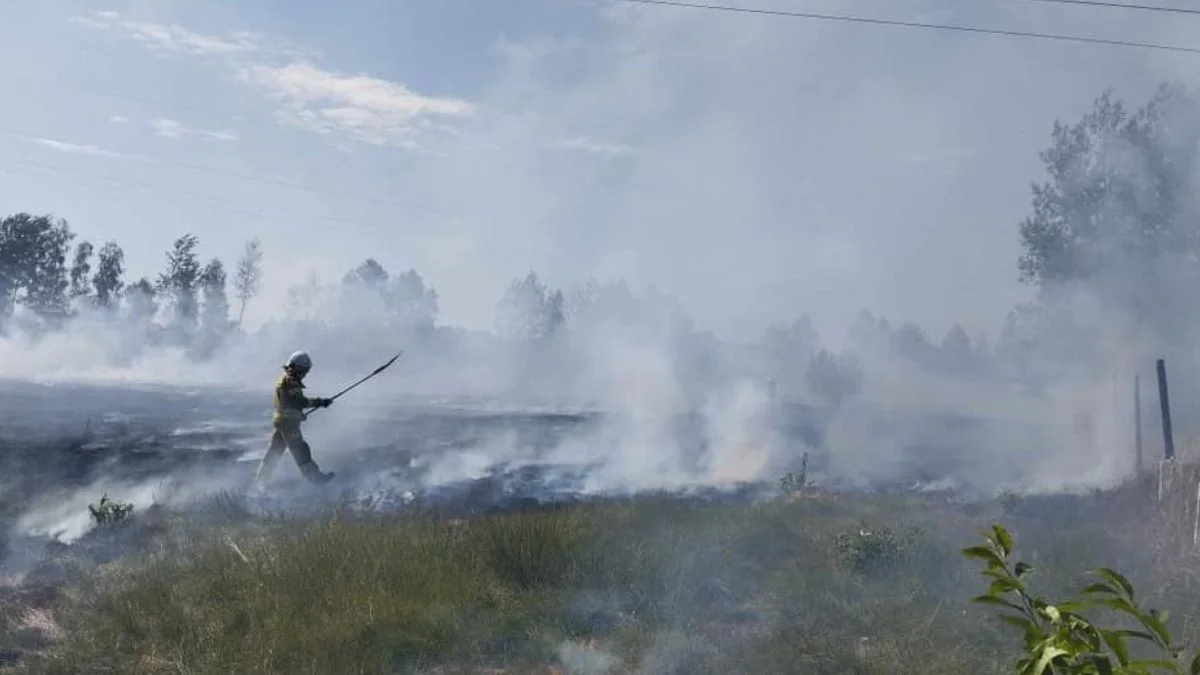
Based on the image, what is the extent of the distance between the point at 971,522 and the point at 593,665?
25.7 ft

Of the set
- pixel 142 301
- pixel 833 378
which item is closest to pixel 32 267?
pixel 142 301

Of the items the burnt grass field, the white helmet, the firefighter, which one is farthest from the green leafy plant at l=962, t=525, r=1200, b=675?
the white helmet

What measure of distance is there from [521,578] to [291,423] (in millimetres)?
5996

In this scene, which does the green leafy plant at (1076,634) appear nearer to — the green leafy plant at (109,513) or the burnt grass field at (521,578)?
the burnt grass field at (521,578)

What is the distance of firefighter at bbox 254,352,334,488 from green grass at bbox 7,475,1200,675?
2143mm

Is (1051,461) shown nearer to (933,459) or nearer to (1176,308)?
(933,459)

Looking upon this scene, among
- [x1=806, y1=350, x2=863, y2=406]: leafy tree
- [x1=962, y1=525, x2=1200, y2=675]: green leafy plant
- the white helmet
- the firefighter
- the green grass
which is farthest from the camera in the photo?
[x1=806, y1=350, x2=863, y2=406]: leafy tree

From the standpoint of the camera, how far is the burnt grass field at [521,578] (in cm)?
640

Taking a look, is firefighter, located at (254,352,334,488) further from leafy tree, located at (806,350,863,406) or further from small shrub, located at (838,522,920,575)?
leafy tree, located at (806,350,863,406)

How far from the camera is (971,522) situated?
12.6 m

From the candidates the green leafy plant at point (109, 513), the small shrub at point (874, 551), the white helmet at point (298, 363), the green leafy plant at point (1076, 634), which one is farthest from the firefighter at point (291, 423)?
the green leafy plant at point (1076, 634)

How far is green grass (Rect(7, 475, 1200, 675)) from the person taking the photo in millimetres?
6316

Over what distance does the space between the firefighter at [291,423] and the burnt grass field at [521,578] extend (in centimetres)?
33

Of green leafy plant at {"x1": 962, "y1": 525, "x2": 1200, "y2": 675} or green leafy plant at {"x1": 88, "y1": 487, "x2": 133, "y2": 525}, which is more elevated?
green leafy plant at {"x1": 962, "y1": 525, "x2": 1200, "y2": 675}
